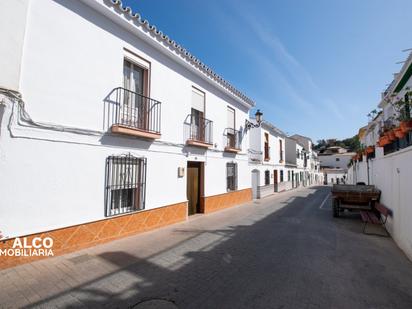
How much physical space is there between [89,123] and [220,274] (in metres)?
4.39

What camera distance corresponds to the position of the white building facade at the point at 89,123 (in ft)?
13.6

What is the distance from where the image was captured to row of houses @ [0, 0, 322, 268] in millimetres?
4152

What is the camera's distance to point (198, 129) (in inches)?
387

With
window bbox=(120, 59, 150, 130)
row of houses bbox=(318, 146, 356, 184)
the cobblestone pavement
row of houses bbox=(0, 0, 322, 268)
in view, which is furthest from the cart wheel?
row of houses bbox=(318, 146, 356, 184)

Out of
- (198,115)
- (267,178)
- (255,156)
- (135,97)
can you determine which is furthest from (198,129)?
(267,178)

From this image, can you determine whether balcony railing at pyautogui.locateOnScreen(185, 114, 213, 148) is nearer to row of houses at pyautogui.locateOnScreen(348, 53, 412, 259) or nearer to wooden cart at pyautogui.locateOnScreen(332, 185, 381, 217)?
wooden cart at pyautogui.locateOnScreen(332, 185, 381, 217)

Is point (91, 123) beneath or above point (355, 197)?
above

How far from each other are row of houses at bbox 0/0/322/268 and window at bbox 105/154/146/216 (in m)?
0.03

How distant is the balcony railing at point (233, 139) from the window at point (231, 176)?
927mm

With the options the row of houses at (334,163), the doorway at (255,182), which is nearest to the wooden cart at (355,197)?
the doorway at (255,182)

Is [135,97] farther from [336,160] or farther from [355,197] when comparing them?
[336,160]

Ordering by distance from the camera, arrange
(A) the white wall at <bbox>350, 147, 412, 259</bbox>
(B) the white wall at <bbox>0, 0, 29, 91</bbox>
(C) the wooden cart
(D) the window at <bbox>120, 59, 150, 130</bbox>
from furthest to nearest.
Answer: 1. (C) the wooden cart
2. (D) the window at <bbox>120, 59, 150, 130</bbox>
3. (A) the white wall at <bbox>350, 147, 412, 259</bbox>
4. (B) the white wall at <bbox>0, 0, 29, 91</bbox>

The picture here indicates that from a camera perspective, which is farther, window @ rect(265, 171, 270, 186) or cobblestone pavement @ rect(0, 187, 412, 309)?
window @ rect(265, 171, 270, 186)

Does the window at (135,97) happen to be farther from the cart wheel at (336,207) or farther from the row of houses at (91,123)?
the cart wheel at (336,207)
